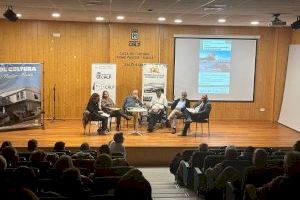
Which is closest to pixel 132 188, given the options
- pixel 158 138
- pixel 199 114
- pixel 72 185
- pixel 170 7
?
pixel 72 185

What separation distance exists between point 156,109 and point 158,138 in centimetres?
147

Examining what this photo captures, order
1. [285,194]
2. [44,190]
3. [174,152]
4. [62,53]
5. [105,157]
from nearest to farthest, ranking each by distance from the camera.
Result: 1. [285,194]
2. [44,190]
3. [105,157]
4. [174,152]
5. [62,53]

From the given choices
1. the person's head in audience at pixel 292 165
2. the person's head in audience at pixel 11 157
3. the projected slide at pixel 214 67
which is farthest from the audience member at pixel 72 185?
the projected slide at pixel 214 67

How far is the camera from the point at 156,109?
1309 cm

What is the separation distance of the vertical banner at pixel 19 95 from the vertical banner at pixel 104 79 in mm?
1832

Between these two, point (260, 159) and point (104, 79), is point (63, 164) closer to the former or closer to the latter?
point (260, 159)

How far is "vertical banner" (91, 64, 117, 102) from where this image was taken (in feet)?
45.5

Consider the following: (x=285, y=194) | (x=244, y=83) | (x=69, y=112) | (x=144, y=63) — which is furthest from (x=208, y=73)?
(x=285, y=194)

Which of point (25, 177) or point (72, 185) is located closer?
point (72, 185)

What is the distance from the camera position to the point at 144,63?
1495 centimetres

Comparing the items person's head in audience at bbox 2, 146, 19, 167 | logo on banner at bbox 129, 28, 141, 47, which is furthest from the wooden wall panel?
person's head in audience at bbox 2, 146, 19, 167

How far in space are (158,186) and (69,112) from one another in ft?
24.3

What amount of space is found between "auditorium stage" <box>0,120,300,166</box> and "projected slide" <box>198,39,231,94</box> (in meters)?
1.54

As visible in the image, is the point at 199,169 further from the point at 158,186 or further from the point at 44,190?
the point at 44,190
